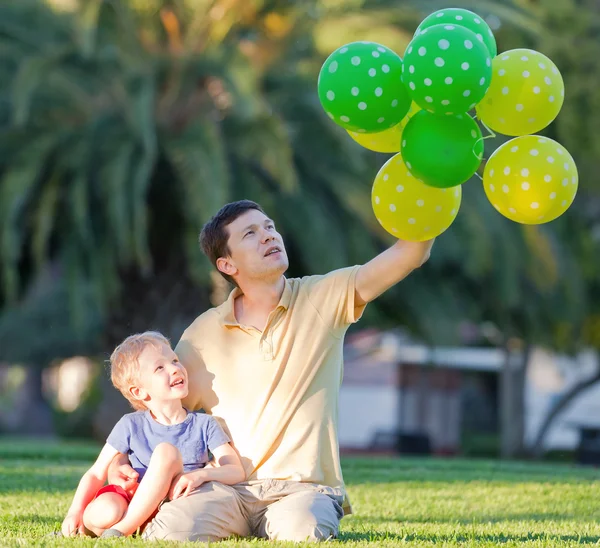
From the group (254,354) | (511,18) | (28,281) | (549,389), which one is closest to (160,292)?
(28,281)

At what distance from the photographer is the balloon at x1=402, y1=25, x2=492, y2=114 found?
379cm

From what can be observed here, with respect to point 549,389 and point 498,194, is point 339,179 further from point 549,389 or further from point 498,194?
point 549,389

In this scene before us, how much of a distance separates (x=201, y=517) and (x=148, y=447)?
371 millimetres

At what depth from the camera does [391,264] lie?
160 inches

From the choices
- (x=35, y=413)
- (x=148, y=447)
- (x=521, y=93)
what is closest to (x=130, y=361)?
(x=148, y=447)

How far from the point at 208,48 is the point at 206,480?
8631 millimetres

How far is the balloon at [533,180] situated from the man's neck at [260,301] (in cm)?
90

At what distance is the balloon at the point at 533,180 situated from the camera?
3.96 meters

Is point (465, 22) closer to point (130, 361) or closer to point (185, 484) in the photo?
point (130, 361)

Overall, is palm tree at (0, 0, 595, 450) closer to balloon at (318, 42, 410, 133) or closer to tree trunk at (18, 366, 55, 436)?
balloon at (318, 42, 410, 133)

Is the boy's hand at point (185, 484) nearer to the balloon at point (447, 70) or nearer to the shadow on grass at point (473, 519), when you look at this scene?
the shadow on grass at point (473, 519)

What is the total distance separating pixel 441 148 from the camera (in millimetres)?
3879

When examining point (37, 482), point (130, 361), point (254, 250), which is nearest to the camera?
point (130, 361)

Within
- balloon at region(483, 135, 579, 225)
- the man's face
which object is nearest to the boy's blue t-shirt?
the man's face
